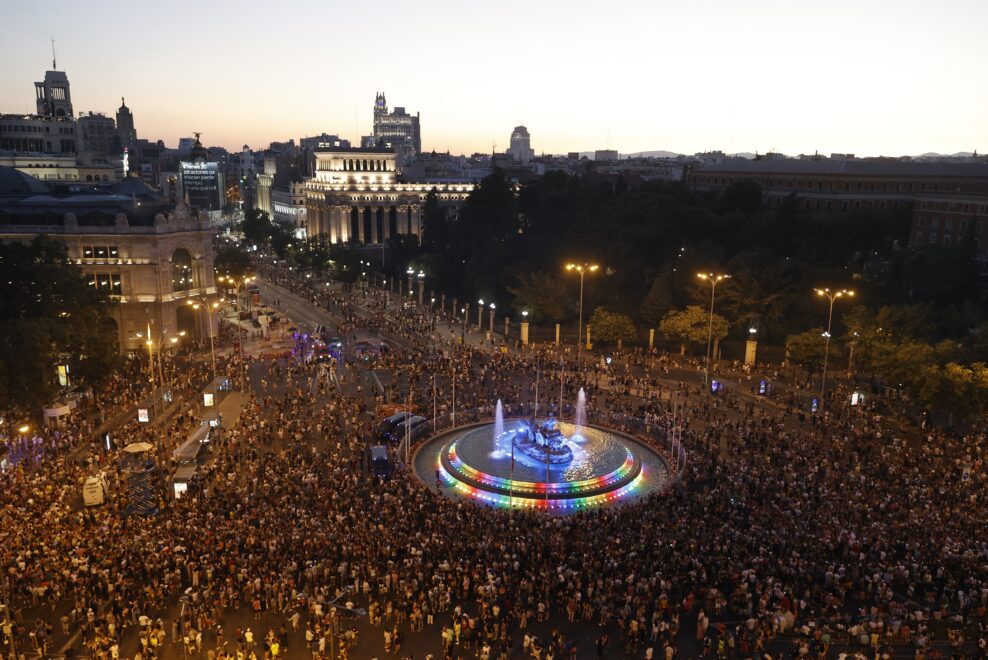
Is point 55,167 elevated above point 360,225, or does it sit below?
above

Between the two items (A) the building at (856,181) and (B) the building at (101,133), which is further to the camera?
(B) the building at (101,133)

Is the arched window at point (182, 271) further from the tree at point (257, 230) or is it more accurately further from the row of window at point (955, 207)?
the row of window at point (955, 207)

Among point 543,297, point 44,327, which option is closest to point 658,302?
point 543,297

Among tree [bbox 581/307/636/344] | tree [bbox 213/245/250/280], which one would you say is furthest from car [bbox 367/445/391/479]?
tree [bbox 213/245/250/280]

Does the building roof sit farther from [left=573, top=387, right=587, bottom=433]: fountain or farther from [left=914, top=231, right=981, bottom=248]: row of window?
[left=573, top=387, right=587, bottom=433]: fountain

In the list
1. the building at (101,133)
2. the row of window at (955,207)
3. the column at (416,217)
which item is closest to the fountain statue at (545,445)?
the row of window at (955,207)

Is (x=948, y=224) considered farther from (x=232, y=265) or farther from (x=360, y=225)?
(x=360, y=225)
